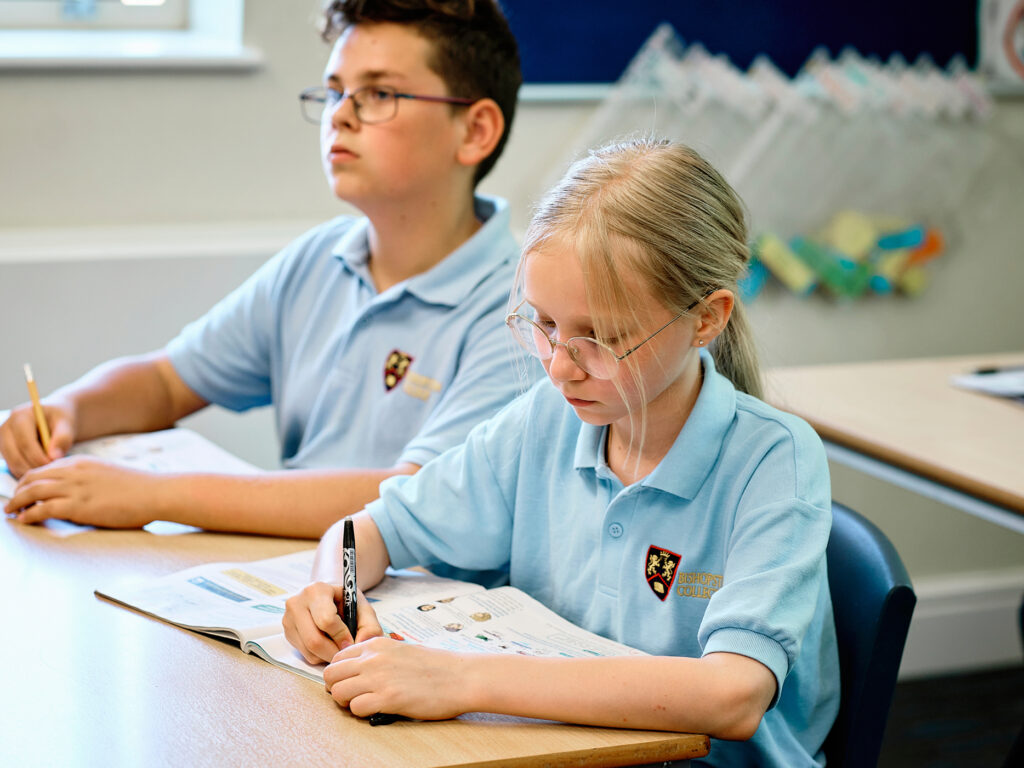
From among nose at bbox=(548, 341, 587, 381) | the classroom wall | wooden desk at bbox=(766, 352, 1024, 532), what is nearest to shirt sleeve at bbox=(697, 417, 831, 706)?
nose at bbox=(548, 341, 587, 381)

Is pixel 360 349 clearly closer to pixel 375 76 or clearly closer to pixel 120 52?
pixel 375 76

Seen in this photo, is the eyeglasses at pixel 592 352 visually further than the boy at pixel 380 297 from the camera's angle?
No

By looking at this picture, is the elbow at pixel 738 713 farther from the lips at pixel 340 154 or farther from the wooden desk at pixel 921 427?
the lips at pixel 340 154

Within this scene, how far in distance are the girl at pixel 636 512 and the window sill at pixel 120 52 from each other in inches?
50.4

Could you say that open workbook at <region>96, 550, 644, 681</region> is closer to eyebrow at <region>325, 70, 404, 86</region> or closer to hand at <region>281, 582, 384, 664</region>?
hand at <region>281, 582, 384, 664</region>

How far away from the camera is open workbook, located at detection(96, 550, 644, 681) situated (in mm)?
1063

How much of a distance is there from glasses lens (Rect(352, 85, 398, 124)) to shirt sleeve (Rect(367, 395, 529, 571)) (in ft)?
1.85

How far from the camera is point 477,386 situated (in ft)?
5.02

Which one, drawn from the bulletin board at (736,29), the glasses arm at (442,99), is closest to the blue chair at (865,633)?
the glasses arm at (442,99)

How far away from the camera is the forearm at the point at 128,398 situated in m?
1.66

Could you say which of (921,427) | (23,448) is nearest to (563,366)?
(23,448)

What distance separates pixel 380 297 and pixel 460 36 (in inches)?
15.7

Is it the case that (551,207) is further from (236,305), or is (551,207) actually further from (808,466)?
(236,305)

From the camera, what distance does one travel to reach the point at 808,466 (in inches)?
43.4
